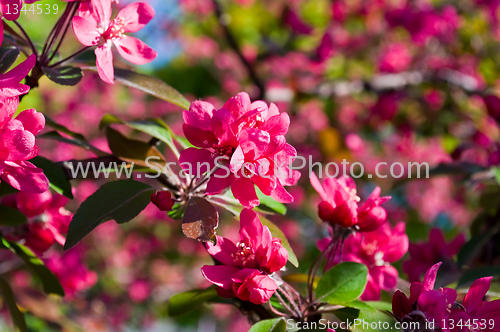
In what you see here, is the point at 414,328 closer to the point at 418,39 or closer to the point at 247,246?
the point at 247,246

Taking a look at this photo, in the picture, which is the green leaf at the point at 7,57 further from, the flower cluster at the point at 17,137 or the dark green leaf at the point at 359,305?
the dark green leaf at the point at 359,305

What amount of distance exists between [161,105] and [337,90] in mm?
2312

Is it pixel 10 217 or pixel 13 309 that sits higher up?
pixel 10 217

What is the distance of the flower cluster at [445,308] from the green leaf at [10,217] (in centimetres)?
83

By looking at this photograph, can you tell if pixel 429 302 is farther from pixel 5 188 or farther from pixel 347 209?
pixel 5 188

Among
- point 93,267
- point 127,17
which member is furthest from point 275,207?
point 93,267

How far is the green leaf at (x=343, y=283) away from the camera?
74cm

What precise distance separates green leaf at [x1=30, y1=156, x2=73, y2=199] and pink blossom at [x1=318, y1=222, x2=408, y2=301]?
61 centimetres

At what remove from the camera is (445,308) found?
633 millimetres

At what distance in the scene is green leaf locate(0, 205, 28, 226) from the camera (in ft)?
2.84

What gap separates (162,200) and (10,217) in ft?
1.31

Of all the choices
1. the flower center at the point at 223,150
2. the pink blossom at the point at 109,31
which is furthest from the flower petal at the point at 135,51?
the flower center at the point at 223,150

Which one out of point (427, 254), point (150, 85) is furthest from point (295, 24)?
point (150, 85)

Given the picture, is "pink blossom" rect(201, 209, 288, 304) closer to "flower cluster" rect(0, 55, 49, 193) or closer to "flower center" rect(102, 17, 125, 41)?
"flower cluster" rect(0, 55, 49, 193)
